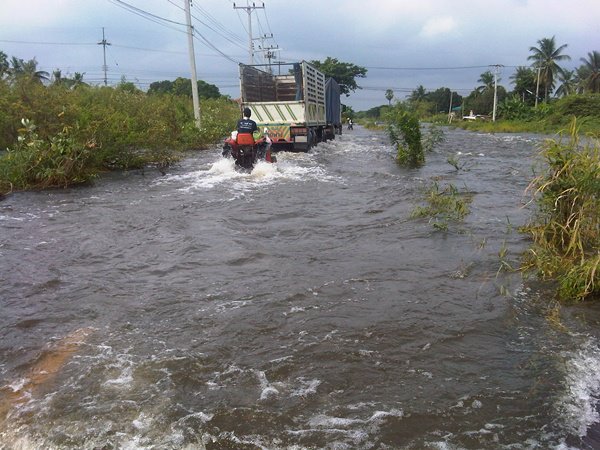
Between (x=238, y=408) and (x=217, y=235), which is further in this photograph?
(x=217, y=235)

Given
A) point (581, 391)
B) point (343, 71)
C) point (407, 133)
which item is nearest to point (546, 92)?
point (343, 71)

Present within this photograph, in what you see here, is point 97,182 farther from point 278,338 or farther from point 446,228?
point 278,338

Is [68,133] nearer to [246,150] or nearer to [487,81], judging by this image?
[246,150]

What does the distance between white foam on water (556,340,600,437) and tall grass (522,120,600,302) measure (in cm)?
136

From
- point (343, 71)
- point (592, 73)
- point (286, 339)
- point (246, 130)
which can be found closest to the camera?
point (286, 339)

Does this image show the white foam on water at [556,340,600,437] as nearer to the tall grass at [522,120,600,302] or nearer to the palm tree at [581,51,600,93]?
the tall grass at [522,120,600,302]

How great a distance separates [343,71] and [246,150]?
2103 inches

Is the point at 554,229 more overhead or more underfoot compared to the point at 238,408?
more overhead

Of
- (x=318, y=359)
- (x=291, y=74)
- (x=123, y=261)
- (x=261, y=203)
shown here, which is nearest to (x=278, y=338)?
(x=318, y=359)

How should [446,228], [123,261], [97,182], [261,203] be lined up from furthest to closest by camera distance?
[97,182] < [261,203] < [446,228] < [123,261]

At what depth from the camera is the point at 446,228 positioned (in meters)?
7.64

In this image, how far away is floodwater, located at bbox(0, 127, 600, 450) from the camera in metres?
3.06

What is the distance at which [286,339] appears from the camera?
421cm

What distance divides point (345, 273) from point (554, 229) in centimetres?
245
